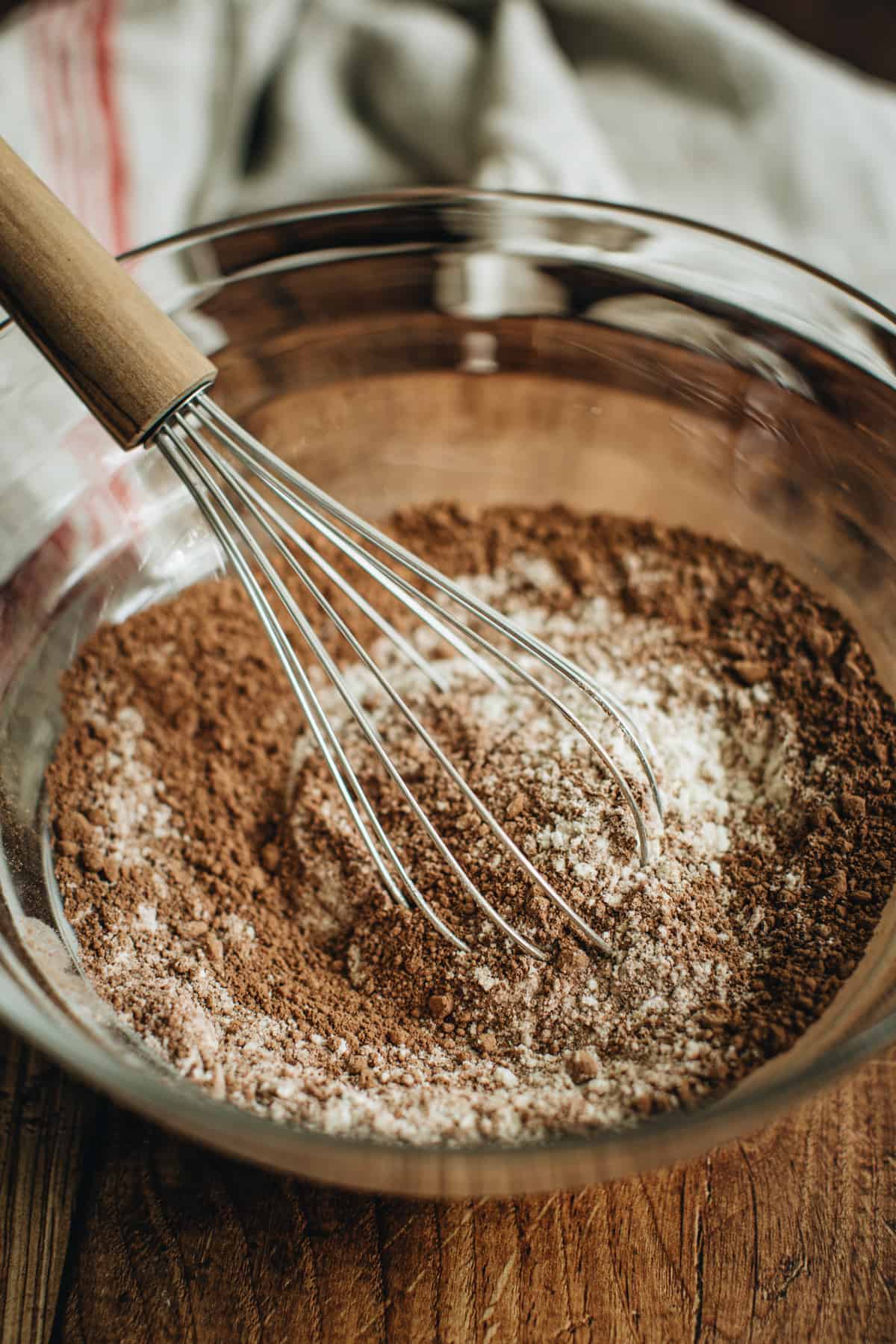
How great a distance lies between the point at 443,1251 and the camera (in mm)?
695

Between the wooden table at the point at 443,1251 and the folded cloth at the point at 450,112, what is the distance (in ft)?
2.73

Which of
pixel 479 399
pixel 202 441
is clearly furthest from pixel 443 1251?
pixel 479 399

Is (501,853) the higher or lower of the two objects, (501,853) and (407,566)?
the lower

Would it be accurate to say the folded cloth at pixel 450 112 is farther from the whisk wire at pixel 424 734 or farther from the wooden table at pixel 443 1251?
the wooden table at pixel 443 1251

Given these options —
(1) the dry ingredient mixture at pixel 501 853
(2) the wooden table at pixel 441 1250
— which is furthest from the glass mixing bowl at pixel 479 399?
(2) the wooden table at pixel 441 1250

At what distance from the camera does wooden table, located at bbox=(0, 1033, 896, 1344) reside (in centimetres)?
67

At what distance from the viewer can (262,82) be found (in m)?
1.19

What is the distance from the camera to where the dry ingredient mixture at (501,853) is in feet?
2.26

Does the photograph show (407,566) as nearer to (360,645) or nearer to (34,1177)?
(360,645)

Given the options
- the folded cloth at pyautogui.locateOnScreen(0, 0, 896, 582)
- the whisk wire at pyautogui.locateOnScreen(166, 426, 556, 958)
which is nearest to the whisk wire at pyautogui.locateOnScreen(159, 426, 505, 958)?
the whisk wire at pyautogui.locateOnScreen(166, 426, 556, 958)

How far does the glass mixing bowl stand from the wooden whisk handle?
22 centimetres

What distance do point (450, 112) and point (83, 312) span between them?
634 millimetres

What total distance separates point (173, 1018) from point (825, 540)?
64cm

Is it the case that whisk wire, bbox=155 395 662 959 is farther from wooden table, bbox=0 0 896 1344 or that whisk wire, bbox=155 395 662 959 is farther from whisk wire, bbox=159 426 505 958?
wooden table, bbox=0 0 896 1344
